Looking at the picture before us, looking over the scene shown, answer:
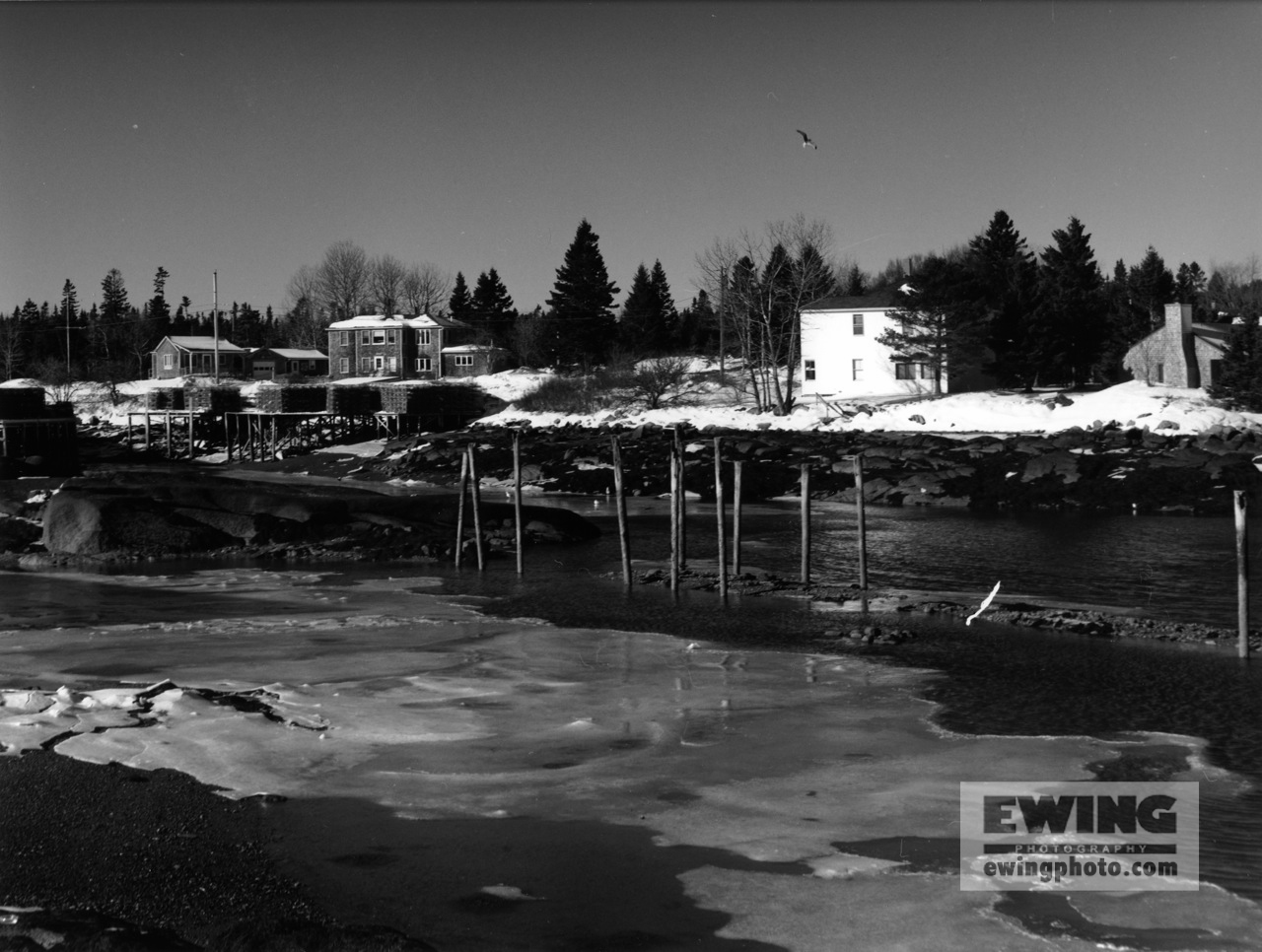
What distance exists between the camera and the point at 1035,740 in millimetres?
12602

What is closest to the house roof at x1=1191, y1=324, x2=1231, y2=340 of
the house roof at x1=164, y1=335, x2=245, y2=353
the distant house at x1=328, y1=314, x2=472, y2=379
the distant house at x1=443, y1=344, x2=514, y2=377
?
the distant house at x1=443, y1=344, x2=514, y2=377

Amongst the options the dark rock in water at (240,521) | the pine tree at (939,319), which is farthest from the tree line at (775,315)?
the dark rock in water at (240,521)

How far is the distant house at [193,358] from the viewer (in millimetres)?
102000

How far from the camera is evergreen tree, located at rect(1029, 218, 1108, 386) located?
201ft

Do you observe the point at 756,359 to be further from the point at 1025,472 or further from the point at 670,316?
the point at 1025,472

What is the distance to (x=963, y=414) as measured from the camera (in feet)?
169

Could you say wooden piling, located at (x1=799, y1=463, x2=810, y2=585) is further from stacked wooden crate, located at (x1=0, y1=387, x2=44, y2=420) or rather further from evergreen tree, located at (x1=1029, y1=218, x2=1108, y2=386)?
stacked wooden crate, located at (x1=0, y1=387, x2=44, y2=420)

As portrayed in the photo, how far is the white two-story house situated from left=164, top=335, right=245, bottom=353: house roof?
5501 cm

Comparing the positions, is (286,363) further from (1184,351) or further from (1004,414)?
(1184,351)

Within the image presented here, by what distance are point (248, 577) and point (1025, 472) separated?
79.5ft

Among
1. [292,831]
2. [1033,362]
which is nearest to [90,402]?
[1033,362]

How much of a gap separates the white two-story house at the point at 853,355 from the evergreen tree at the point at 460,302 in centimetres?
4560

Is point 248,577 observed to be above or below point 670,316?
below

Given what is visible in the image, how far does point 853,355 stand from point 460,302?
51.3 meters
